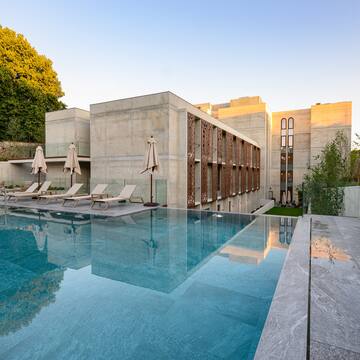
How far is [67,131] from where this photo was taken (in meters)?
19.2

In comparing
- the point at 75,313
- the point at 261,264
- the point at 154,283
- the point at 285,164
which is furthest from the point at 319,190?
the point at 285,164

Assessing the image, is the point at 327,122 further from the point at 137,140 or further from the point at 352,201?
the point at 137,140

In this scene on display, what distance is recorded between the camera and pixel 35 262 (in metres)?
5.16

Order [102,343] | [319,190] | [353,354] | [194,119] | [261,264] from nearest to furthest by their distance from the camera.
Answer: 1. [353,354]
2. [102,343]
3. [261,264]
4. [319,190]
5. [194,119]

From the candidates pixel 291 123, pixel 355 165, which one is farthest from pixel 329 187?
pixel 291 123

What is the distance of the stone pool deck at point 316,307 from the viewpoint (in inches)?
90.6

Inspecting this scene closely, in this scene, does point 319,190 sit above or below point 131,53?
below

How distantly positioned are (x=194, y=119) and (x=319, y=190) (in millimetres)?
8226

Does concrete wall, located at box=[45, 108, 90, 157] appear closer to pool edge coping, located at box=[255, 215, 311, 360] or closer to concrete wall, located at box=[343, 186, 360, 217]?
concrete wall, located at box=[343, 186, 360, 217]

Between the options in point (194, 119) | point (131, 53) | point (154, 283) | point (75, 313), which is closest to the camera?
point (75, 313)

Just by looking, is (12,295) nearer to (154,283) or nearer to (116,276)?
(116,276)

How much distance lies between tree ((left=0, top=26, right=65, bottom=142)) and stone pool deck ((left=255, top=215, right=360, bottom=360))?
94.2 feet

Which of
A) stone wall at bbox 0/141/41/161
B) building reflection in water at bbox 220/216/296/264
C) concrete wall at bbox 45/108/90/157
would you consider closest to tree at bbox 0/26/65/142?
stone wall at bbox 0/141/41/161

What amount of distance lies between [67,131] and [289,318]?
778 inches
